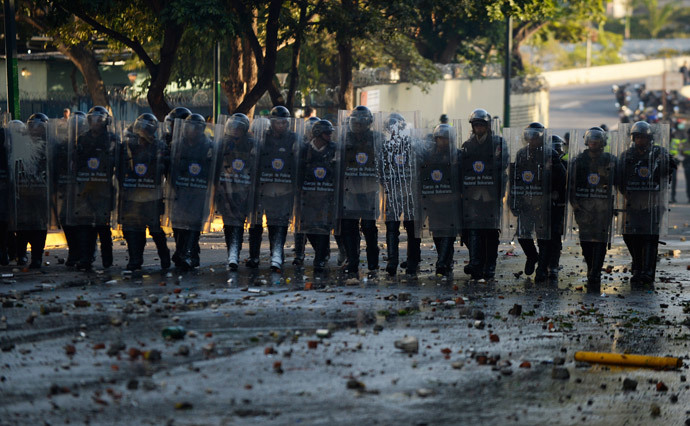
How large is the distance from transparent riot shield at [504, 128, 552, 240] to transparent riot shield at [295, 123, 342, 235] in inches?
74.2

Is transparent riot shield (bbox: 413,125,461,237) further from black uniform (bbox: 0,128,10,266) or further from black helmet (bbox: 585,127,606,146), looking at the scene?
black uniform (bbox: 0,128,10,266)

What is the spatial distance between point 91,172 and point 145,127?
2.52ft

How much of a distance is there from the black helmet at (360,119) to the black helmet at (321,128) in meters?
0.23

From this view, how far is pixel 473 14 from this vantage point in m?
22.9

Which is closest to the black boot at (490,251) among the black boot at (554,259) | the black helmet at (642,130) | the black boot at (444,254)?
the black boot at (444,254)

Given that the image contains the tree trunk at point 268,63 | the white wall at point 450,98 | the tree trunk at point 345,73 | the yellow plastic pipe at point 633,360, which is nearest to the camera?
the yellow plastic pipe at point 633,360

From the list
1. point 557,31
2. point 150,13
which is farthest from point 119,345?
point 557,31

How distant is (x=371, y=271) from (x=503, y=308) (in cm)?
285

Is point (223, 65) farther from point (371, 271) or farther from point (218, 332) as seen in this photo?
point (218, 332)

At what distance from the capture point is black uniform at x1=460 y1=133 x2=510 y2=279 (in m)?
12.8

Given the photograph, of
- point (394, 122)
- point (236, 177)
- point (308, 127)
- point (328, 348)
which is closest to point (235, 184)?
point (236, 177)

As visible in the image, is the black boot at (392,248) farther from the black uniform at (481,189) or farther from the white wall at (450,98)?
the white wall at (450,98)

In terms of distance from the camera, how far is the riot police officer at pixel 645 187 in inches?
495

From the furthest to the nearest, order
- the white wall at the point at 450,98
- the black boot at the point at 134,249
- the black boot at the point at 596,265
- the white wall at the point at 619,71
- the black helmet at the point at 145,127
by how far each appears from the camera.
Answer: the white wall at the point at 619,71 → the white wall at the point at 450,98 → the black helmet at the point at 145,127 → the black boot at the point at 134,249 → the black boot at the point at 596,265
